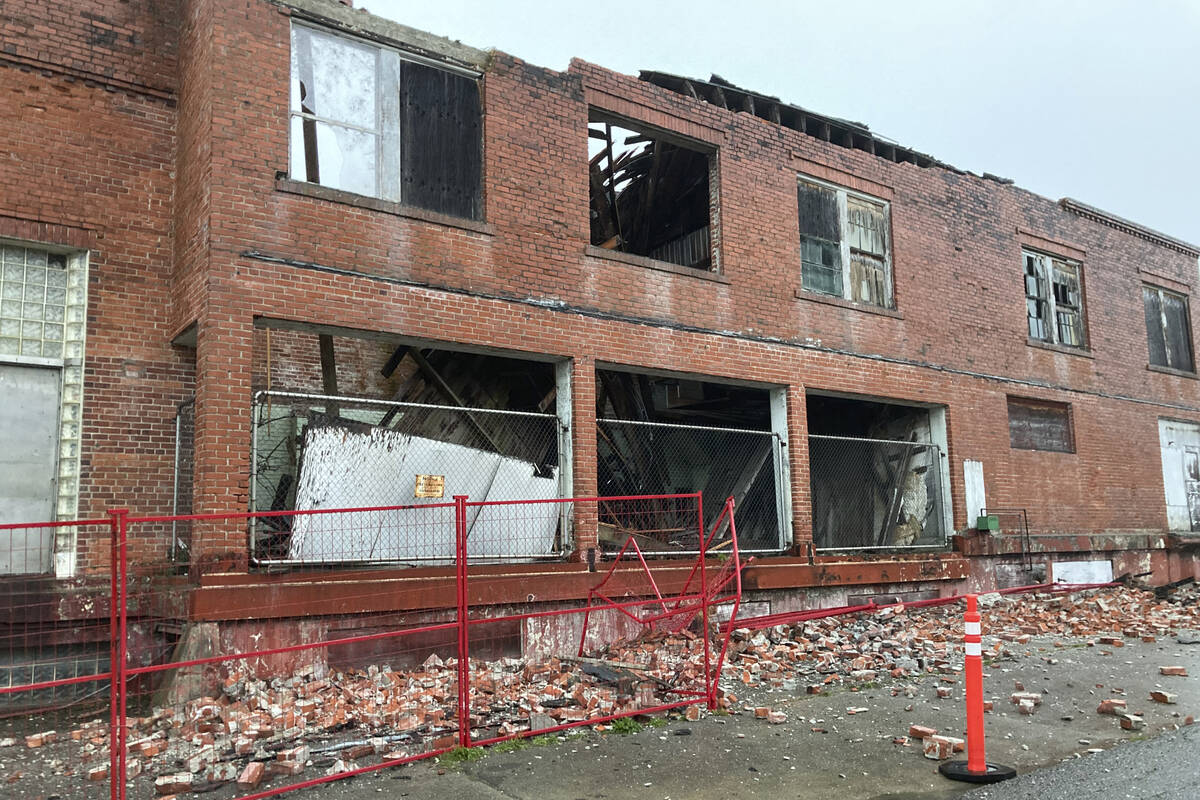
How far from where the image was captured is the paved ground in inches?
227

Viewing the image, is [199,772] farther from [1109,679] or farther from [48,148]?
[1109,679]

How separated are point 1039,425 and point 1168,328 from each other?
5816mm

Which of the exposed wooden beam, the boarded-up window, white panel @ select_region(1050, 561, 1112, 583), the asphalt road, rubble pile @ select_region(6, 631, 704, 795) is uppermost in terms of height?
the exposed wooden beam

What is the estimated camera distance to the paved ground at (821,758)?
576cm

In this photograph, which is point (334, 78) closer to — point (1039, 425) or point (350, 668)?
point (350, 668)

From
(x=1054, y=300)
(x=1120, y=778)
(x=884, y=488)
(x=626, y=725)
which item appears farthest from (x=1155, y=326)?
(x=626, y=725)

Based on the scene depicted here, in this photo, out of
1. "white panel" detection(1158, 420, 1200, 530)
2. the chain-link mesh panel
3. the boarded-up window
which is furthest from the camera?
"white panel" detection(1158, 420, 1200, 530)

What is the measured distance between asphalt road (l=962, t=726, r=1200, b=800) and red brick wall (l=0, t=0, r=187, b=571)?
8.28m

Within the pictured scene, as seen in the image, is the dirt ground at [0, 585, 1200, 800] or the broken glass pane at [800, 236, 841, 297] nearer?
the dirt ground at [0, 585, 1200, 800]

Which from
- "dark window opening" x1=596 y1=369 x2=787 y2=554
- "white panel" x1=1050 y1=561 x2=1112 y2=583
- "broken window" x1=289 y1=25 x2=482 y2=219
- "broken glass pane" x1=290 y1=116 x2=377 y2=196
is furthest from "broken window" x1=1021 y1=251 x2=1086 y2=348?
"broken glass pane" x1=290 y1=116 x2=377 y2=196

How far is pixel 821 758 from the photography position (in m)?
6.56

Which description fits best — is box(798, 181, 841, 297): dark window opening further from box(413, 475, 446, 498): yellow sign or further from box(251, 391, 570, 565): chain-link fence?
box(413, 475, 446, 498): yellow sign

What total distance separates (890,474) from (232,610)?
10589 mm

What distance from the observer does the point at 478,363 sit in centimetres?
1279
